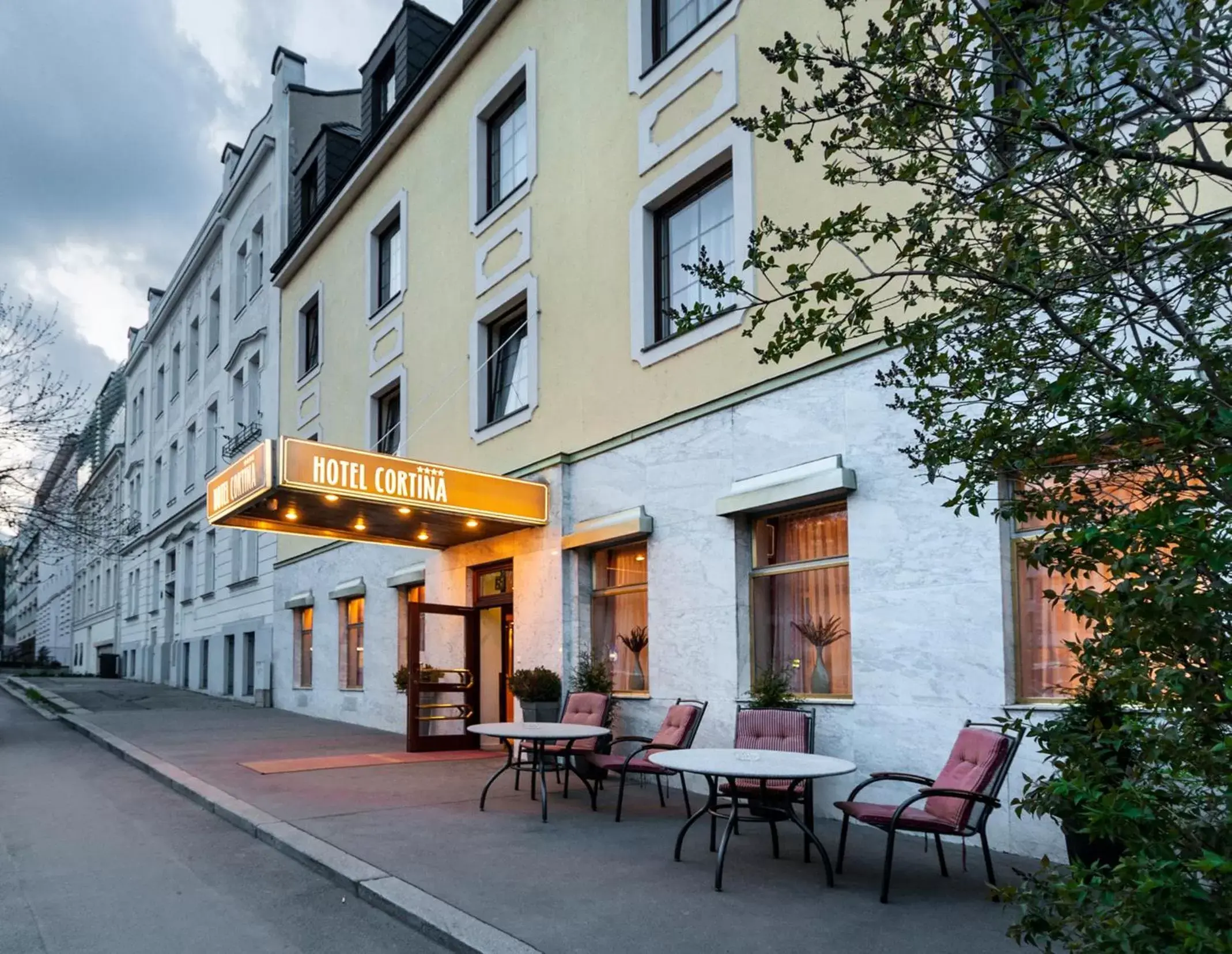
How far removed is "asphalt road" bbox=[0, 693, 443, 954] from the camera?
5.19 metres

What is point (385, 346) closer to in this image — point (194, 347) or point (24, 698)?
point (24, 698)

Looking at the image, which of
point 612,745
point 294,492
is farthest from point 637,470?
point 294,492

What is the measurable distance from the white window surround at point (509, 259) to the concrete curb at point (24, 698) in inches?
493

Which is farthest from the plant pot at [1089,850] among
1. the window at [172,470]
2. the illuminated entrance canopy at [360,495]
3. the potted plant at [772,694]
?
the window at [172,470]

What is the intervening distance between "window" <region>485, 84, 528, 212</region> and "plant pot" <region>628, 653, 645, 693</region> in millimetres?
6546

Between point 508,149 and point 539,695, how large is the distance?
781 cm

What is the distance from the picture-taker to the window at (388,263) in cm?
1734

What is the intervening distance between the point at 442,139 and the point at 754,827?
1177 cm

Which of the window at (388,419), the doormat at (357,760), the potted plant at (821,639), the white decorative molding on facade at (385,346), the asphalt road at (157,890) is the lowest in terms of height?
the doormat at (357,760)

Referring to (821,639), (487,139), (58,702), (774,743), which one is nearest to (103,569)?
(58,702)

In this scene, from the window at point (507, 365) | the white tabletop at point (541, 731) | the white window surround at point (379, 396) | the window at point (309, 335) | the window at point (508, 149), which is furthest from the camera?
the window at point (309, 335)

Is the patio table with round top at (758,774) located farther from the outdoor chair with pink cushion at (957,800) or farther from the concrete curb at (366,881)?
the concrete curb at (366,881)

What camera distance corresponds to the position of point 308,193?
22797 mm

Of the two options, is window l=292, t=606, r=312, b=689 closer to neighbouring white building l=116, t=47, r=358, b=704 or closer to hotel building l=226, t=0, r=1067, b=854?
neighbouring white building l=116, t=47, r=358, b=704
